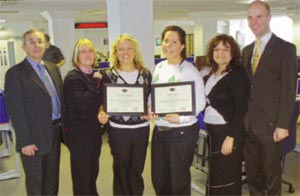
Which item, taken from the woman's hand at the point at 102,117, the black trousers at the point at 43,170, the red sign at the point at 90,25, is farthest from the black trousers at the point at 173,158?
the red sign at the point at 90,25

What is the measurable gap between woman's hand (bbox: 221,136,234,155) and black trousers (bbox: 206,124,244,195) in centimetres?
3

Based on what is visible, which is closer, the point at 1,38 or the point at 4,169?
the point at 4,169

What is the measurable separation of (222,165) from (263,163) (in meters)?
0.31

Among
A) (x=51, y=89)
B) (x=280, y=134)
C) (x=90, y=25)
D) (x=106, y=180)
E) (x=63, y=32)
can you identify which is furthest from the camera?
(x=90, y=25)

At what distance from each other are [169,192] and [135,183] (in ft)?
1.01

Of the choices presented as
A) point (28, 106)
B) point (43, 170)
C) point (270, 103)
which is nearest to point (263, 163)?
point (270, 103)

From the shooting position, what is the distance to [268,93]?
2.41 meters

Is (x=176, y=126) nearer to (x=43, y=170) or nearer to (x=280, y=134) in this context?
(x=280, y=134)

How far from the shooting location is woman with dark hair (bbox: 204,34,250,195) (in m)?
2.38

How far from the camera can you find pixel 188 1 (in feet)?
23.3

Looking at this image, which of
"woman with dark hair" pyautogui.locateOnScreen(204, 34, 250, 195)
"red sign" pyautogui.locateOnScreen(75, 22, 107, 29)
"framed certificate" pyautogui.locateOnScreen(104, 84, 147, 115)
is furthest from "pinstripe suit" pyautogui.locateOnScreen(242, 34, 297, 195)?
"red sign" pyautogui.locateOnScreen(75, 22, 107, 29)

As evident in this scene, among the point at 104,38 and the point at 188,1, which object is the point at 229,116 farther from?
the point at 104,38

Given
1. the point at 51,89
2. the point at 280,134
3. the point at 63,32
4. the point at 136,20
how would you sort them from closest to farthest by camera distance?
the point at 280,134, the point at 51,89, the point at 136,20, the point at 63,32

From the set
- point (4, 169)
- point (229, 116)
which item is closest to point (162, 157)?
point (229, 116)
